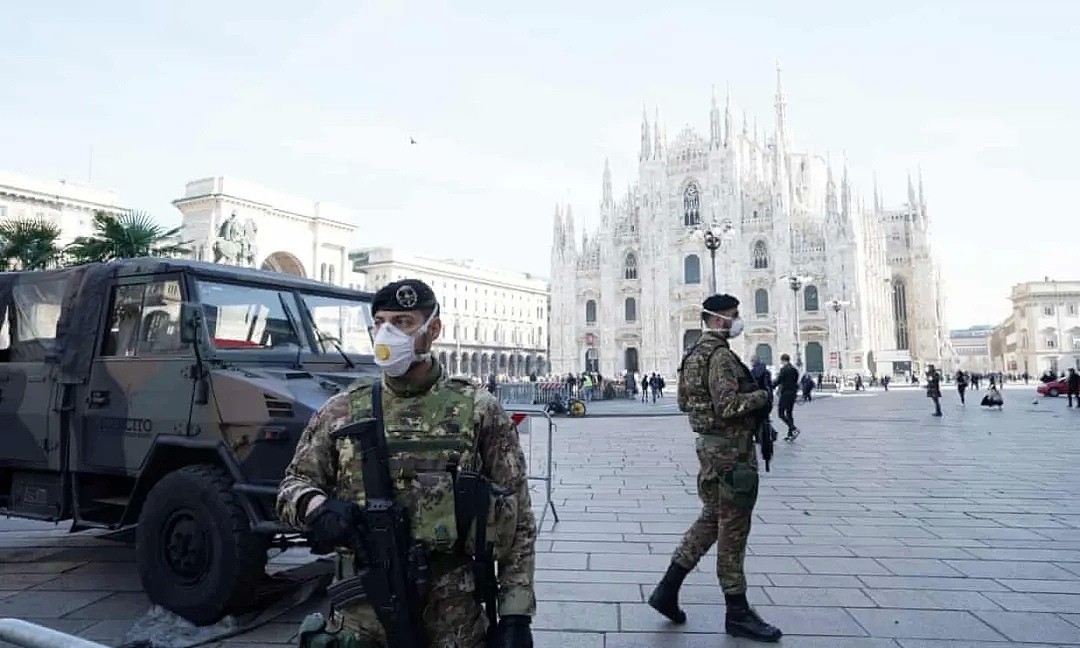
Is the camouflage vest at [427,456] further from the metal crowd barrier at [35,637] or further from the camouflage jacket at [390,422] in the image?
the metal crowd barrier at [35,637]

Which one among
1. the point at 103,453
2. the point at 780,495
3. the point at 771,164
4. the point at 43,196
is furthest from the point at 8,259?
the point at 771,164

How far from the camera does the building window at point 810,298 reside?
51.1 meters

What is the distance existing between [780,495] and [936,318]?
6661cm

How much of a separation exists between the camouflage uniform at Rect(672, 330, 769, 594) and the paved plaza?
1.43 feet

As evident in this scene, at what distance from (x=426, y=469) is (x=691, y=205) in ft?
185

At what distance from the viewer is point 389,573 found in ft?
6.30

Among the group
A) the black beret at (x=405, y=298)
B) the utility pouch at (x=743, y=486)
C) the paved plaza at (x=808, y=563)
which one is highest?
the black beret at (x=405, y=298)

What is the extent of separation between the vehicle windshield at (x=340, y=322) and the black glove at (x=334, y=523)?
317cm

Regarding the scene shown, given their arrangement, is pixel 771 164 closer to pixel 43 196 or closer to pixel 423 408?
pixel 43 196

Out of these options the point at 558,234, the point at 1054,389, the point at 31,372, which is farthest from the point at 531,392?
the point at 558,234

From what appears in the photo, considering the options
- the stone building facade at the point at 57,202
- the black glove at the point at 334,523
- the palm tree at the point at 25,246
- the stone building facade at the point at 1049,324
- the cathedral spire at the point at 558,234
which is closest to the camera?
the black glove at the point at 334,523

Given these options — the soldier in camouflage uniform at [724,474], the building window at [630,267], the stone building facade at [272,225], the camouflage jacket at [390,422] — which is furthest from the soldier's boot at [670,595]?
the building window at [630,267]

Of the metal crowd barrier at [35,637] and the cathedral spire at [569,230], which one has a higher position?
the cathedral spire at [569,230]

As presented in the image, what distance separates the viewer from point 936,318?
64.9m
